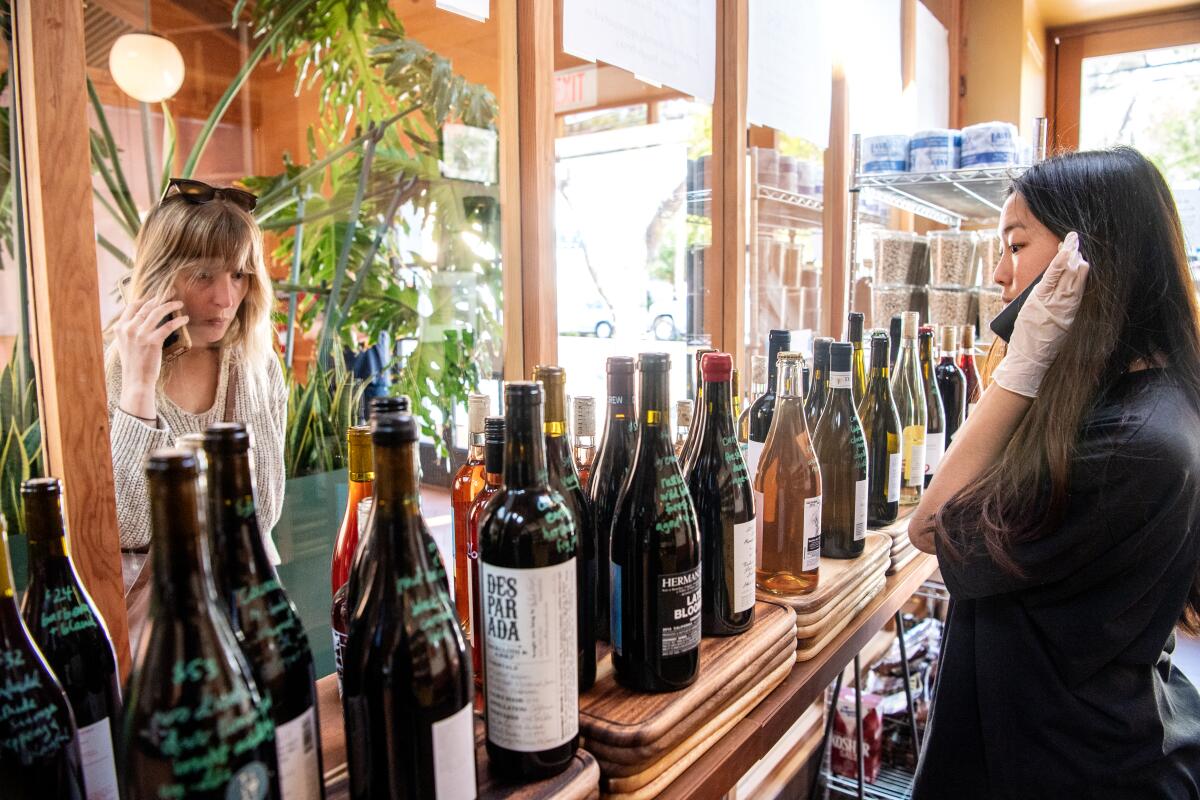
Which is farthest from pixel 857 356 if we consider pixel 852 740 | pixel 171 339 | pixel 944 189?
pixel 852 740

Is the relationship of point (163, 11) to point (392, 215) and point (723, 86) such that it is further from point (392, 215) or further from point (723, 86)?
point (723, 86)

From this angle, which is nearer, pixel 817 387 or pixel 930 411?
pixel 817 387

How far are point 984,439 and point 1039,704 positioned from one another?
16.2 inches

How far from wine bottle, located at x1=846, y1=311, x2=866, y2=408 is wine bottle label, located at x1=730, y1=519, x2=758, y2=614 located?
63cm

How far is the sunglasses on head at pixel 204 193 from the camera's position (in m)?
0.93

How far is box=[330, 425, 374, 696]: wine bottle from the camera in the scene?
718 mm

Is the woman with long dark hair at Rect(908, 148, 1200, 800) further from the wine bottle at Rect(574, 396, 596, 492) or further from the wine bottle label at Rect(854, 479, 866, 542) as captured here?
the wine bottle at Rect(574, 396, 596, 492)

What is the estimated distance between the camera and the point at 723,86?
1.77m

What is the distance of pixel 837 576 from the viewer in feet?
3.86

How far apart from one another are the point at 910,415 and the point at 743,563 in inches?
36.6

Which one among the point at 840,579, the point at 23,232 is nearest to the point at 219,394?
the point at 23,232

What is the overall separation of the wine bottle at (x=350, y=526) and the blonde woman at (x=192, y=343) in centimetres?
19

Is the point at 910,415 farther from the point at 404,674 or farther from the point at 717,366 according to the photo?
the point at 404,674

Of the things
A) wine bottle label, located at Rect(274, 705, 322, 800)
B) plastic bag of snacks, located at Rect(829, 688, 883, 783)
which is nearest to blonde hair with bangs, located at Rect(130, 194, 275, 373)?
wine bottle label, located at Rect(274, 705, 322, 800)
